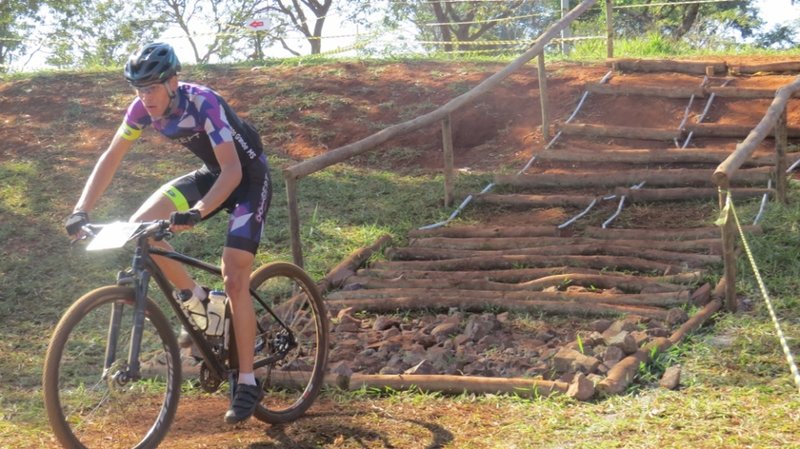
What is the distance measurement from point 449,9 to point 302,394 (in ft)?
87.2

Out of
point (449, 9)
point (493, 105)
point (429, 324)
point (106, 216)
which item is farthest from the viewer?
point (449, 9)

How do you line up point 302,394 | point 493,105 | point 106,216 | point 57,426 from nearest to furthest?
point 57,426, point 302,394, point 106,216, point 493,105

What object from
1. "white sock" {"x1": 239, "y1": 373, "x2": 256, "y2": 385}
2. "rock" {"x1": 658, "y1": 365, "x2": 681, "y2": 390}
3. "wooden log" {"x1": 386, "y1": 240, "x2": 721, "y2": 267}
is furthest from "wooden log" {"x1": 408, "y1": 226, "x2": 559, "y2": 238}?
"white sock" {"x1": 239, "y1": 373, "x2": 256, "y2": 385}

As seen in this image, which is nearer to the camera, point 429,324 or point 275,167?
point 429,324

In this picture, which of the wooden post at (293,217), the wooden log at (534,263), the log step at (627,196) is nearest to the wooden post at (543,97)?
the log step at (627,196)

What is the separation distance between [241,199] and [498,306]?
244 centimetres

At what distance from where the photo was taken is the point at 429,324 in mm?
6840

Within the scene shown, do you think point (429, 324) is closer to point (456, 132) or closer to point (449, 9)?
point (456, 132)

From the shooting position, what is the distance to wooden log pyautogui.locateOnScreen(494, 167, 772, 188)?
8891 mm

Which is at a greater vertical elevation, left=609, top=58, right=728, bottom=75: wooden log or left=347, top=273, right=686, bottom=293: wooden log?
left=609, top=58, right=728, bottom=75: wooden log

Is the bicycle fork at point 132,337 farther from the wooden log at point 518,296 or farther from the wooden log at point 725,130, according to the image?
the wooden log at point 725,130

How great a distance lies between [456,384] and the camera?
5.57 m

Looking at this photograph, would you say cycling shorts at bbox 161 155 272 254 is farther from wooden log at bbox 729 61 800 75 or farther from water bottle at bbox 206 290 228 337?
wooden log at bbox 729 61 800 75

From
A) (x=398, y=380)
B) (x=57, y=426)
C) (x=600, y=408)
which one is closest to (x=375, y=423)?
(x=398, y=380)
